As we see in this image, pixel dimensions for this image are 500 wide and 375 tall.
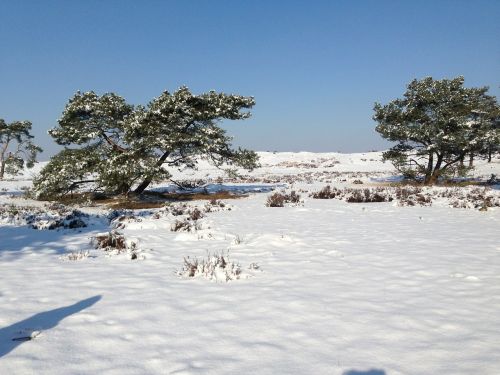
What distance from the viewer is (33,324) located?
396 cm

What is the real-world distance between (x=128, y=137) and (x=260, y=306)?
50.4 feet

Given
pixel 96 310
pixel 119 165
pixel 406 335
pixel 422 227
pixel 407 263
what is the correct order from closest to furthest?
1. pixel 406 335
2. pixel 96 310
3. pixel 407 263
4. pixel 422 227
5. pixel 119 165

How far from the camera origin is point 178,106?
18.6 meters

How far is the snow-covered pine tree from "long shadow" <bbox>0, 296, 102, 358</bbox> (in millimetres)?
13229

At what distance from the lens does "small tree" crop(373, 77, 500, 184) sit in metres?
23.2

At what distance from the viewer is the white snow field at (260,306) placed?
10.5 ft

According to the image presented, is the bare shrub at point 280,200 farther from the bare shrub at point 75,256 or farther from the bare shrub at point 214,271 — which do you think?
the bare shrub at point 214,271

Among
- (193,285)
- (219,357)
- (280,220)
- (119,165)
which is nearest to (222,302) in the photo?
(193,285)

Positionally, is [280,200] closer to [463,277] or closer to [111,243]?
[111,243]

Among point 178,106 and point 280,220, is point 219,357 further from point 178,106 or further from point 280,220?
point 178,106

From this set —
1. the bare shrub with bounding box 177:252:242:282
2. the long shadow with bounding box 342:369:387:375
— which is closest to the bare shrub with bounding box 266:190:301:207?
the bare shrub with bounding box 177:252:242:282

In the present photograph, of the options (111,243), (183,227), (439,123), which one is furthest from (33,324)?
→ (439,123)

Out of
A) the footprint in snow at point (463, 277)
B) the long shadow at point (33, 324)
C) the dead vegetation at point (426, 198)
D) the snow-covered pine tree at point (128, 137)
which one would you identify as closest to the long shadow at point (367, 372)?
the long shadow at point (33, 324)

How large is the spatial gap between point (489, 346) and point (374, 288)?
5.88ft
